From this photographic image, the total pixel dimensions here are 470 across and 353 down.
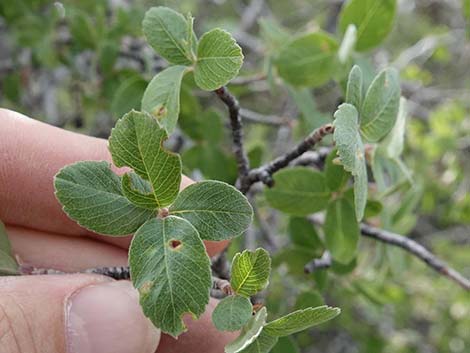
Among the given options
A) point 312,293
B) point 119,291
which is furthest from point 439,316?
point 119,291

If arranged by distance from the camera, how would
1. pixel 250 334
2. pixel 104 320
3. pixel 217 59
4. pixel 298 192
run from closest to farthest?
1. pixel 250 334
2. pixel 217 59
3. pixel 104 320
4. pixel 298 192

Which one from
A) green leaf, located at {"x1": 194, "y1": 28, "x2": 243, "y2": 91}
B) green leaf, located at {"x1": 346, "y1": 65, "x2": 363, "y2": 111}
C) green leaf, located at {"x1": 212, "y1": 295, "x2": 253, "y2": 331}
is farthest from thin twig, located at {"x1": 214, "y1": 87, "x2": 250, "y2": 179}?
green leaf, located at {"x1": 212, "y1": 295, "x2": 253, "y2": 331}

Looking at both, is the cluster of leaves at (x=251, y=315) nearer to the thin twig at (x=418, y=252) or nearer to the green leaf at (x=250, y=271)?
the green leaf at (x=250, y=271)

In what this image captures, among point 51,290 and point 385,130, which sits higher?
point 385,130

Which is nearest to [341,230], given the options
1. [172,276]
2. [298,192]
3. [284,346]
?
[298,192]

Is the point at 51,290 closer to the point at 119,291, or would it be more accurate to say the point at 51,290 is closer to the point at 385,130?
the point at 119,291

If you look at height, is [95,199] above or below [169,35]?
below

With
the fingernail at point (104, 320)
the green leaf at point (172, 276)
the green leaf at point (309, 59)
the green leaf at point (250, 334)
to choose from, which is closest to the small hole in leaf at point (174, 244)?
the green leaf at point (172, 276)

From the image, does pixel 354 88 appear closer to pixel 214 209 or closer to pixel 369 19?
pixel 214 209
